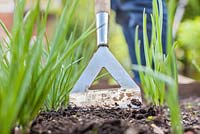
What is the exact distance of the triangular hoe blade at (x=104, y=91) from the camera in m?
1.07

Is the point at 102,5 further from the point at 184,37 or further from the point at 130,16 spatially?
the point at 184,37

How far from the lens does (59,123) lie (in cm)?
72

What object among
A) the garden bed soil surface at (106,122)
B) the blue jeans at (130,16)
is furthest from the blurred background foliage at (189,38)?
the garden bed soil surface at (106,122)

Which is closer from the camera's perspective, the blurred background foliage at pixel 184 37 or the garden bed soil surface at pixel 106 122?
the garden bed soil surface at pixel 106 122

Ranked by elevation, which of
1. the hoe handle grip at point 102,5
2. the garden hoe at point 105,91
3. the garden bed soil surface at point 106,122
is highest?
the hoe handle grip at point 102,5

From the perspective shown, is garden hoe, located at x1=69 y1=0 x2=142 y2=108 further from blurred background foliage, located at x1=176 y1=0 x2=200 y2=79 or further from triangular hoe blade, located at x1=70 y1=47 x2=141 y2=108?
blurred background foliage, located at x1=176 y1=0 x2=200 y2=79

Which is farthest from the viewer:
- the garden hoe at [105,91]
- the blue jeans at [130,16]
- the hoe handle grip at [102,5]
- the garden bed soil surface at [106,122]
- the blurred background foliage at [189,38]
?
the blurred background foliage at [189,38]

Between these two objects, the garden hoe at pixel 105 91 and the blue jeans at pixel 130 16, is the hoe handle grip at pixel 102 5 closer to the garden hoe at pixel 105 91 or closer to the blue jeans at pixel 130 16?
the garden hoe at pixel 105 91

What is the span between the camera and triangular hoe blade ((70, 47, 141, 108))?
3.50 feet

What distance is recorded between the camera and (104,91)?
109 cm

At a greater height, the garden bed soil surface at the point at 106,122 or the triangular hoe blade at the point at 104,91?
the triangular hoe blade at the point at 104,91

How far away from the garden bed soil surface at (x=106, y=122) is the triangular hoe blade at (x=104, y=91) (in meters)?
0.09

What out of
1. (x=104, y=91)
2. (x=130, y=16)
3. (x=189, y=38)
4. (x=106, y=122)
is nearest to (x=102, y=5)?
(x=104, y=91)

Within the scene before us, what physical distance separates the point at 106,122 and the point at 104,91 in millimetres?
435
